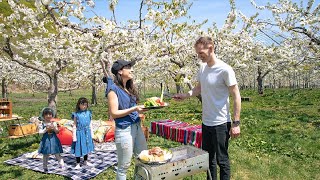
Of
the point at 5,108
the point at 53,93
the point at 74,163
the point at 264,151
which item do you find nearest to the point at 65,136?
the point at 53,93

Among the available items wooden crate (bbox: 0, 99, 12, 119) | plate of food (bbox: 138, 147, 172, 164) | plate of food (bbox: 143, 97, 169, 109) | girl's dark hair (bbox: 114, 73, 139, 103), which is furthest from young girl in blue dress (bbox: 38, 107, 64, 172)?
plate of food (bbox: 138, 147, 172, 164)

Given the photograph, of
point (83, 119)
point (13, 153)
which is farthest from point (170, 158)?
point (13, 153)

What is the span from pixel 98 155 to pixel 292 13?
9190 millimetres

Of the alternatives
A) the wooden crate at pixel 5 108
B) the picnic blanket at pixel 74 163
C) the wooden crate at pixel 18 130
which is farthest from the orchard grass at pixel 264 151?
the wooden crate at pixel 5 108

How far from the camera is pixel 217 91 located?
4.44m

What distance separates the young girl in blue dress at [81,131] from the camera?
730cm

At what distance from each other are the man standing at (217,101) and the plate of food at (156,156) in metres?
0.91

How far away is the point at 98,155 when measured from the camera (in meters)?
8.43

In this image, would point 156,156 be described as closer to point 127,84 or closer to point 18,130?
point 127,84

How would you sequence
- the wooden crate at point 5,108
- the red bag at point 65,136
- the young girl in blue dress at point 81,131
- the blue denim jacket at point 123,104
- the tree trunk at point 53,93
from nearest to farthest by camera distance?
the blue denim jacket at point 123,104, the young girl in blue dress at point 81,131, the red bag at point 65,136, the wooden crate at point 5,108, the tree trunk at point 53,93

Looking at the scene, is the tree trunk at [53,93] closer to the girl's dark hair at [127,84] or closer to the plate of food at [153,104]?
the girl's dark hair at [127,84]

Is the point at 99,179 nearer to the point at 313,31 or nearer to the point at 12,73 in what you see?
the point at 313,31

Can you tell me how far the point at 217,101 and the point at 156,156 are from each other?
1323 mm

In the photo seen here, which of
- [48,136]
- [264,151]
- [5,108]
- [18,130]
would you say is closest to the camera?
[48,136]
